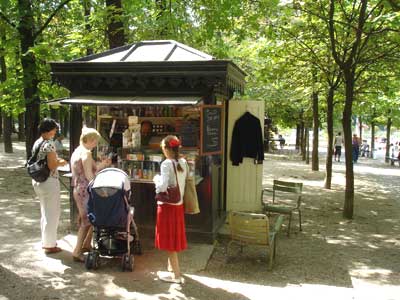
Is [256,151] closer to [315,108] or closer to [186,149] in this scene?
[186,149]

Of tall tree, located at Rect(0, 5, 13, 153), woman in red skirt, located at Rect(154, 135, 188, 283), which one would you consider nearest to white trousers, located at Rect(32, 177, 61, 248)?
woman in red skirt, located at Rect(154, 135, 188, 283)

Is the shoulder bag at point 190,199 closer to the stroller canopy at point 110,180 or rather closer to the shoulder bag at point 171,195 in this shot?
the shoulder bag at point 171,195

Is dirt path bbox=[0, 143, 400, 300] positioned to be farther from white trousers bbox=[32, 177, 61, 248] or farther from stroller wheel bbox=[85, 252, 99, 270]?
white trousers bbox=[32, 177, 61, 248]

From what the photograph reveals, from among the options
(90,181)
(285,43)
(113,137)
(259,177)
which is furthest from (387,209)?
(90,181)

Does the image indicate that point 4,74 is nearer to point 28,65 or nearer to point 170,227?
point 28,65

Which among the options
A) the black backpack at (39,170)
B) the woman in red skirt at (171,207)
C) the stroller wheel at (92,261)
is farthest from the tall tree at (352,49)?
the black backpack at (39,170)

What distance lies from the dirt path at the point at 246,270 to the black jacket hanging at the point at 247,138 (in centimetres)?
176

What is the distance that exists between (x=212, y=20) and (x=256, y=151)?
13.2 ft

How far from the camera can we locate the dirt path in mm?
5148

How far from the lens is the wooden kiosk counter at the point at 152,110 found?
683cm

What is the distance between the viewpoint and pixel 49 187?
6094 millimetres

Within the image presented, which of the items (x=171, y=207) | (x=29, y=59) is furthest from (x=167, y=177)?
(x=29, y=59)

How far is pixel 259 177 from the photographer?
9.09 m

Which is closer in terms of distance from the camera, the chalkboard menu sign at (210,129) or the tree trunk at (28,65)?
the chalkboard menu sign at (210,129)
